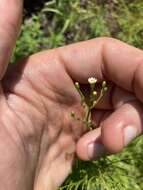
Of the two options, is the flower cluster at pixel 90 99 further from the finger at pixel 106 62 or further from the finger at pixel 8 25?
the finger at pixel 8 25

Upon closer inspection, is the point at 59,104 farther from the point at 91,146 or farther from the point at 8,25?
the point at 8,25

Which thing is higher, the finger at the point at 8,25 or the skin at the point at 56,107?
the finger at the point at 8,25

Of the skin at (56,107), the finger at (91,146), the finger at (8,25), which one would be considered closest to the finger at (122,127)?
the skin at (56,107)

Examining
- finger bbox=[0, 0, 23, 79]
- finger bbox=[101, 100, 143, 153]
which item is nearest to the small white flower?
finger bbox=[101, 100, 143, 153]

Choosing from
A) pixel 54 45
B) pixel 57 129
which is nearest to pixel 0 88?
pixel 57 129

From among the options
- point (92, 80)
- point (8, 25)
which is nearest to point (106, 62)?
point (92, 80)

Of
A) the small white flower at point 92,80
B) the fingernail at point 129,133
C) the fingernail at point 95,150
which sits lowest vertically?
the fingernail at point 95,150

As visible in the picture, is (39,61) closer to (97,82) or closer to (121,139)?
(97,82)
